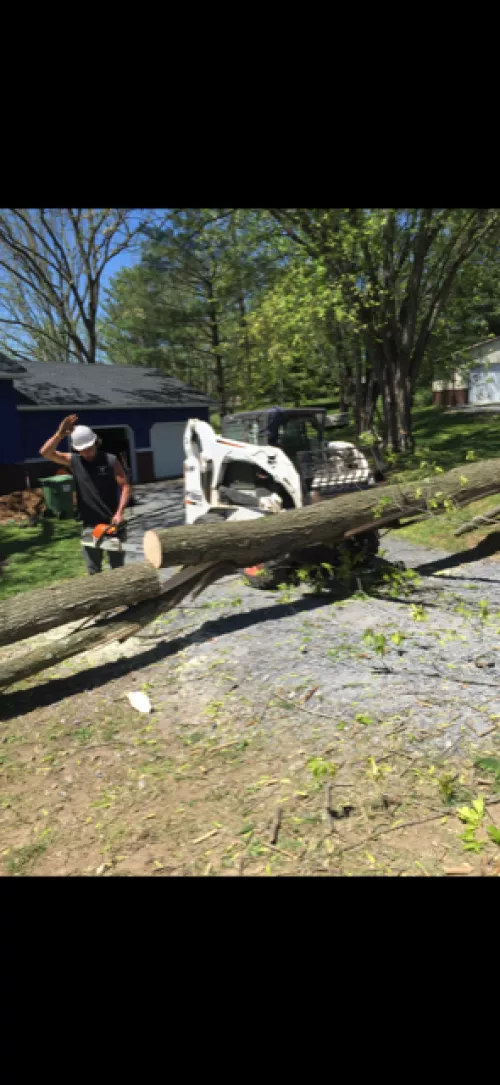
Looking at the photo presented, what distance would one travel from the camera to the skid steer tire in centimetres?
703

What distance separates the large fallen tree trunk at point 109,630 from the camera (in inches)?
188

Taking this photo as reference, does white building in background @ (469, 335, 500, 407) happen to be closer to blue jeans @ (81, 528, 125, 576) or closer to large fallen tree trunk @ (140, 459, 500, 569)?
large fallen tree trunk @ (140, 459, 500, 569)

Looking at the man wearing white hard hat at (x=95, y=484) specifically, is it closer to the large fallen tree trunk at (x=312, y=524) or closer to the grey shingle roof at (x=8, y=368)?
the large fallen tree trunk at (x=312, y=524)

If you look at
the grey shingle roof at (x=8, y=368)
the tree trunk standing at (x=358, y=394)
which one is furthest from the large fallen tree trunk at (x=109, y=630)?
the tree trunk standing at (x=358, y=394)

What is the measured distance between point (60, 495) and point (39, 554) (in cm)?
392

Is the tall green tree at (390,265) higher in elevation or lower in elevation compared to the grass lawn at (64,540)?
higher

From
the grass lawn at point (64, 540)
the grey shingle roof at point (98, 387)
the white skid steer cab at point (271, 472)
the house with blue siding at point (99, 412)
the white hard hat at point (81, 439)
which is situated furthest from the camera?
the grey shingle roof at point (98, 387)

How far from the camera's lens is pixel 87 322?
98.1 feet

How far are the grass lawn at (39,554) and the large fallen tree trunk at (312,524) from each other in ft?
10.2

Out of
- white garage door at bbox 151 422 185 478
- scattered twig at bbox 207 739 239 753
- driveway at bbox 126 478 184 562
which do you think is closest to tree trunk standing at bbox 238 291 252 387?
white garage door at bbox 151 422 185 478

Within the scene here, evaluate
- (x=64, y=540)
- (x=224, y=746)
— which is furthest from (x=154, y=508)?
(x=224, y=746)
